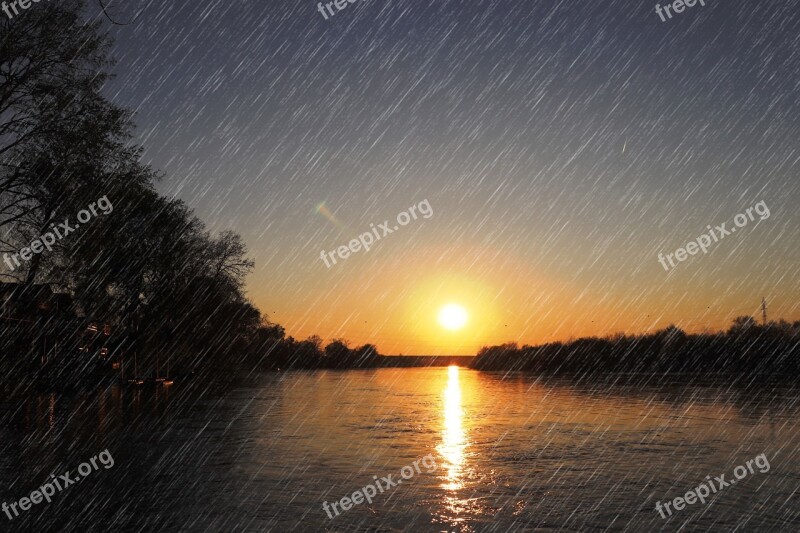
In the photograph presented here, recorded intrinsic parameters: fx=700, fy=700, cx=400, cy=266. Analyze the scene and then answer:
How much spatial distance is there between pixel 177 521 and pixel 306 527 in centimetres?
187

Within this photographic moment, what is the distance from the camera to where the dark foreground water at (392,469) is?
1033 centimetres

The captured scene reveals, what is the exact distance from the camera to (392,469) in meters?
15.0

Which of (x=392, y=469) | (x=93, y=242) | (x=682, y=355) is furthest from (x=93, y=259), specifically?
(x=682, y=355)

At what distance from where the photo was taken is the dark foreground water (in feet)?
33.9

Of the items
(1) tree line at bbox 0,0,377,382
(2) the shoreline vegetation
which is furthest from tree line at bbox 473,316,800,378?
(1) tree line at bbox 0,0,377,382

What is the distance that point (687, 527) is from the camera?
10.2 meters

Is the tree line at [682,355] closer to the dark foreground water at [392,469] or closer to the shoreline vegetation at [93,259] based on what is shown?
the shoreline vegetation at [93,259]

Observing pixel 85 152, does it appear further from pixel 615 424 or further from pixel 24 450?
pixel 615 424

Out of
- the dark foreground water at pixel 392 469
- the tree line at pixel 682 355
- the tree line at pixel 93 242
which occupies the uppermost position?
the tree line at pixel 682 355

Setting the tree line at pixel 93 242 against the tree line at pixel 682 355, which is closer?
the tree line at pixel 93 242

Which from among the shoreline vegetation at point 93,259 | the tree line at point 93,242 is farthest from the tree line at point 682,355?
the tree line at point 93,242

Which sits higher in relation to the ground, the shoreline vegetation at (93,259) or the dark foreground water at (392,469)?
the shoreline vegetation at (93,259)

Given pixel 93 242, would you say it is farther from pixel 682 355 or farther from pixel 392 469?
pixel 682 355

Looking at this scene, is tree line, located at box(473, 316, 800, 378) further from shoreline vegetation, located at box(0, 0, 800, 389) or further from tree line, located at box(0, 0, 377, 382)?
tree line, located at box(0, 0, 377, 382)
